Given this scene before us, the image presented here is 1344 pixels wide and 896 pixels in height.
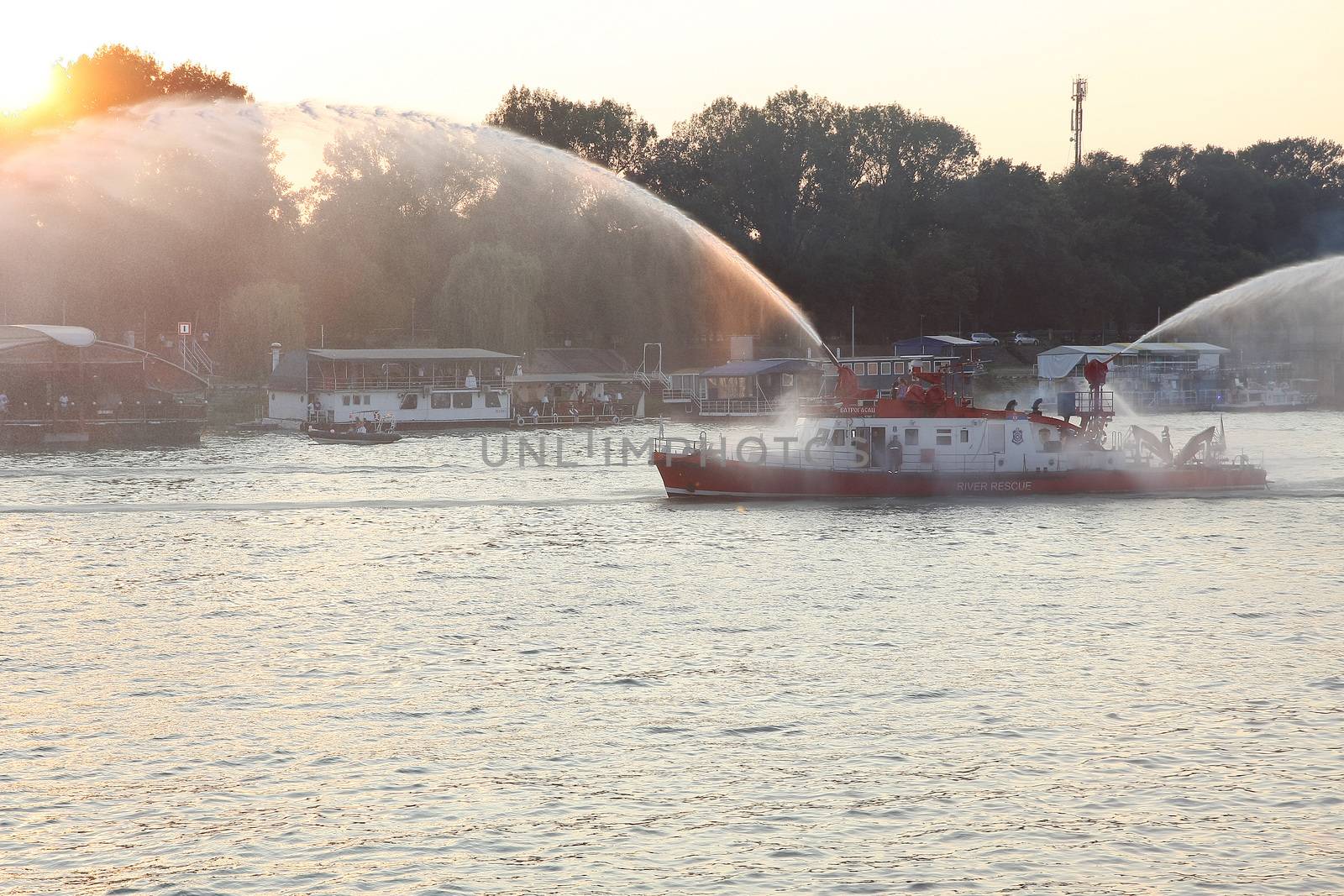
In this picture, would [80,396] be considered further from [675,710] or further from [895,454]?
[675,710]

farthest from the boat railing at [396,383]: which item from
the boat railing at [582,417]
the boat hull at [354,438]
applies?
the boat hull at [354,438]

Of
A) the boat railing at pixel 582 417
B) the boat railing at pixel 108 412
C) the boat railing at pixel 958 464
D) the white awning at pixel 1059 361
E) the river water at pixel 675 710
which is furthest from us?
the white awning at pixel 1059 361

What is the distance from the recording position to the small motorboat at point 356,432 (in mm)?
98938

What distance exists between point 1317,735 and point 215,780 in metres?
19.0

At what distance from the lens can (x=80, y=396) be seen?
96125mm

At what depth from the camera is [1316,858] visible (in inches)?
742

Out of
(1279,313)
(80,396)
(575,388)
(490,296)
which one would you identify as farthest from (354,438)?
(1279,313)

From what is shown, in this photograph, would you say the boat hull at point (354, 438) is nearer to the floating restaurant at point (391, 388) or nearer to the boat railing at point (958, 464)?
the floating restaurant at point (391, 388)

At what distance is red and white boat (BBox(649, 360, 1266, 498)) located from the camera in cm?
5747

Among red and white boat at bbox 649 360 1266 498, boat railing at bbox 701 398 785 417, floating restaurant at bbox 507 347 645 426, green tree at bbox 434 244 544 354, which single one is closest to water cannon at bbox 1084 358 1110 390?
red and white boat at bbox 649 360 1266 498

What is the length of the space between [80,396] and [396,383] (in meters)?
26.5

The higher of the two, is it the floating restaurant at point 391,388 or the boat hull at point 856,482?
the floating restaurant at point 391,388

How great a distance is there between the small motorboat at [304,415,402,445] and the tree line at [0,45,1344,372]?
2048 cm

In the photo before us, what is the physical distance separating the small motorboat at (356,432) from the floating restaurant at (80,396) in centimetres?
858
